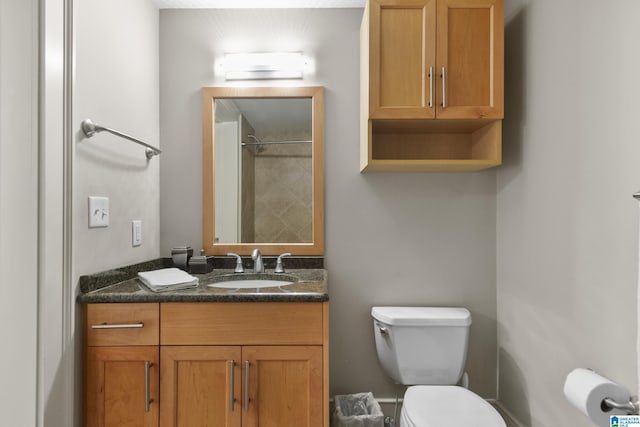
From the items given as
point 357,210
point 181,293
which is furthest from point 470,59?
point 181,293

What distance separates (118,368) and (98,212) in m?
0.59

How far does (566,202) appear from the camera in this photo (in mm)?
1462

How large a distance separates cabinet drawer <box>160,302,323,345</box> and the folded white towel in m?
0.09

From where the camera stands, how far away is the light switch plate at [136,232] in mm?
1774

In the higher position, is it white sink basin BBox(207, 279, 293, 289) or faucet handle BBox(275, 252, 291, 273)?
faucet handle BBox(275, 252, 291, 273)

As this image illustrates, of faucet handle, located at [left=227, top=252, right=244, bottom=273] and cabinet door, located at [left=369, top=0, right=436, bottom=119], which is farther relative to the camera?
faucet handle, located at [left=227, top=252, right=244, bottom=273]

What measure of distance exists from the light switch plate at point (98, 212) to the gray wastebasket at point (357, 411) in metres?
1.30

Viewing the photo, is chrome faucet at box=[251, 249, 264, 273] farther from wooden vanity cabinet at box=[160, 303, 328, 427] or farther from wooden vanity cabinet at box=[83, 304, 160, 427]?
wooden vanity cabinet at box=[83, 304, 160, 427]

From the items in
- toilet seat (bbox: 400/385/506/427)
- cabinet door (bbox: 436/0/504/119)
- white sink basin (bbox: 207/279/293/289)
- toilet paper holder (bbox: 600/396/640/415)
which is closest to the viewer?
toilet paper holder (bbox: 600/396/640/415)

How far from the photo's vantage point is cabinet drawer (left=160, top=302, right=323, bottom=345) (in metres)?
1.42

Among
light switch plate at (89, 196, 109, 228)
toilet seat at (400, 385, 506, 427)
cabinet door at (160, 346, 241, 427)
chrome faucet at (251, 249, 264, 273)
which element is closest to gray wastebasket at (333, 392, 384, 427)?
toilet seat at (400, 385, 506, 427)
